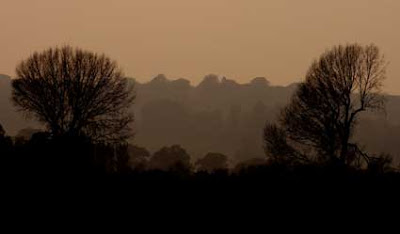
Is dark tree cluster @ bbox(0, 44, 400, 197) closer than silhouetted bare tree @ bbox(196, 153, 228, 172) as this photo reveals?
Yes

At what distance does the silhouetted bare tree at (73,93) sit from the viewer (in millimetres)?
61594

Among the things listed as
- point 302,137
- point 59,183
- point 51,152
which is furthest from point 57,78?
point 59,183

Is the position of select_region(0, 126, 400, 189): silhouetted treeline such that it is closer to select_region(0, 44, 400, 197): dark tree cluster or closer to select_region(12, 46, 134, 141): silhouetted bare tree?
select_region(0, 44, 400, 197): dark tree cluster

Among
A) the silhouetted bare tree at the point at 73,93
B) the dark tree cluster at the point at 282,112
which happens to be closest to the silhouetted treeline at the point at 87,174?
the dark tree cluster at the point at 282,112

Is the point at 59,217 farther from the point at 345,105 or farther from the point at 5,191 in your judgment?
the point at 345,105

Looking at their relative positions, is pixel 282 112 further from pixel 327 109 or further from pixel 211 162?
pixel 211 162

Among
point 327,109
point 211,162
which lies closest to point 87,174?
point 327,109

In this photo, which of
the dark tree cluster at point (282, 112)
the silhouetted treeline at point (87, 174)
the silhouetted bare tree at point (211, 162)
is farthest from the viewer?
the silhouetted bare tree at point (211, 162)

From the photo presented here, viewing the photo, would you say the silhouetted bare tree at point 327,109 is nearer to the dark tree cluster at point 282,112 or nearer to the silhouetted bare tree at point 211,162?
the dark tree cluster at point 282,112

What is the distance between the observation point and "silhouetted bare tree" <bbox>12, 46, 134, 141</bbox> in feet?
202

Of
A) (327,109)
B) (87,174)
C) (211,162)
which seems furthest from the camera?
(211,162)

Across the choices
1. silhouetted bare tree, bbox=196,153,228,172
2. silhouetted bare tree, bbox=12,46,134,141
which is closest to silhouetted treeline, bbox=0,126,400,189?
silhouetted bare tree, bbox=12,46,134,141

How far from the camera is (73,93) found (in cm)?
6200

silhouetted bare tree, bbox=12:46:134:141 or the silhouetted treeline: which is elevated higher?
silhouetted bare tree, bbox=12:46:134:141
